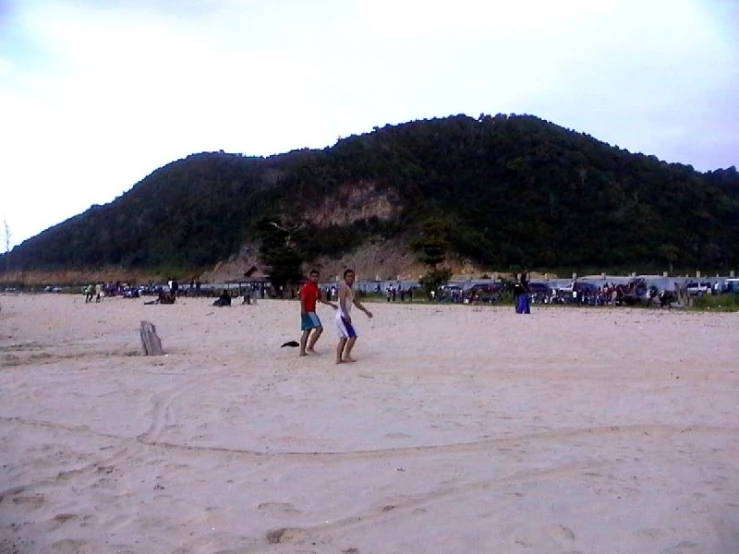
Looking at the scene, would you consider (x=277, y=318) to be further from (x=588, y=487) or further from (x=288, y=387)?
(x=588, y=487)

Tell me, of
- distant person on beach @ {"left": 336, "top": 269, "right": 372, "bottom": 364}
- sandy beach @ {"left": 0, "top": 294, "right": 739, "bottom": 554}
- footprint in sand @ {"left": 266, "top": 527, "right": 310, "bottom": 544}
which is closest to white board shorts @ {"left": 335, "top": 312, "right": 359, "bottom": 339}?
distant person on beach @ {"left": 336, "top": 269, "right": 372, "bottom": 364}

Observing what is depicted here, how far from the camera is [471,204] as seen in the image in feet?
228

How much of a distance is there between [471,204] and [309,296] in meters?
58.9

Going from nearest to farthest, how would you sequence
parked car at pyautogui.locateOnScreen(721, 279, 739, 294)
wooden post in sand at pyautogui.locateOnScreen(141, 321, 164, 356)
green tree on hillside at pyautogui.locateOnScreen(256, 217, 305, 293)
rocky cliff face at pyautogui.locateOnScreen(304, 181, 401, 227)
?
wooden post in sand at pyautogui.locateOnScreen(141, 321, 164, 356) → parked car at pyautogui.locateOnScreen(721, 279, 739, 294) → green tree on hillside at pyautogui.locateOnScreen(256, 217, 305, 293) → rocky cliff face at pyautogui.locateOnScreen(304, 181, 401, 227)

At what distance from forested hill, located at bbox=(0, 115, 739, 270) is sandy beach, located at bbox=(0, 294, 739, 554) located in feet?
146

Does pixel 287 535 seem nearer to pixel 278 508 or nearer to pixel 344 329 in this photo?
pixel 278 508

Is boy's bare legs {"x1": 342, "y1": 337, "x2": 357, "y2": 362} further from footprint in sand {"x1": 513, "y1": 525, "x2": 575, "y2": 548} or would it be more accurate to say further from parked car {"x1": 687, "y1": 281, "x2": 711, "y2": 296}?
parked car {"x1": 687, "y1": 281, "x2": 711, "y2": 296}

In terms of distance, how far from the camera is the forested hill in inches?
2406

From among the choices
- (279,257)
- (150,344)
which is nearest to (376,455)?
(150,344)

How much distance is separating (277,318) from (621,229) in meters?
47.3

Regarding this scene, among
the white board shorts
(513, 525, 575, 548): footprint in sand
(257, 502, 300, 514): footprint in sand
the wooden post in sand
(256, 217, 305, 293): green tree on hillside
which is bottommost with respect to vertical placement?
(257, 502, 300, 514): footprint in sand

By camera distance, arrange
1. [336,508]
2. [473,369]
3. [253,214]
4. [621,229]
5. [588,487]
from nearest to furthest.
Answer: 1. [336,508]
2. [588,487]
3. [473,369]
4. [621,229]
5. [253,214]

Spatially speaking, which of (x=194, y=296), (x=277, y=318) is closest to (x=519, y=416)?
(x=277, y=318)

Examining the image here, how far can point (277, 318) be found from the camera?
21922 millimetres
